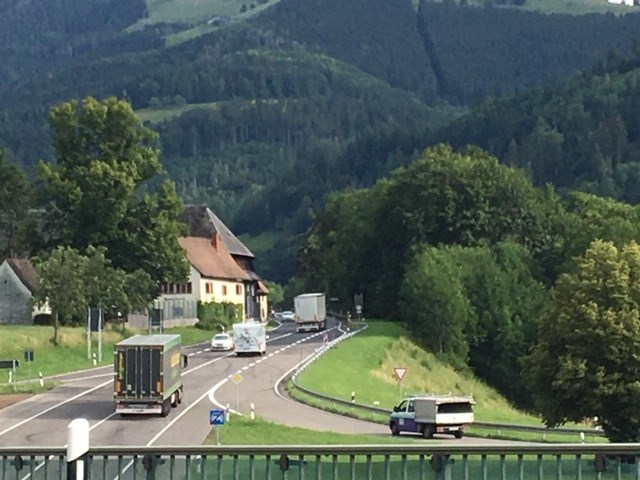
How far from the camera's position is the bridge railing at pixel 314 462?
15.3 m

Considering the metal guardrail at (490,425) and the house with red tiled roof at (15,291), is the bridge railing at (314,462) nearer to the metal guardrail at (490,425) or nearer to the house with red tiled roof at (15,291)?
the metal guardrail at (490,425)

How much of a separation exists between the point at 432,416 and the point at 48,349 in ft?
97.7

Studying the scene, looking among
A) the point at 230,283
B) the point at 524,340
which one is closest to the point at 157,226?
the point at 524,340

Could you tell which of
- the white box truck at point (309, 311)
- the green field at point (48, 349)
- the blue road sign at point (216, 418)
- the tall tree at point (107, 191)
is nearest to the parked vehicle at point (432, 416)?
the blue road sign at point (216, 418)

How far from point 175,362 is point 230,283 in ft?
243

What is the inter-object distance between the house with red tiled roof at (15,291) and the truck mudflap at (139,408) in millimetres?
41529

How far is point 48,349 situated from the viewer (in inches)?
2749

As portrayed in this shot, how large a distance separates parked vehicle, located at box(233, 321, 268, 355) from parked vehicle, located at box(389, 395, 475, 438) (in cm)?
3100

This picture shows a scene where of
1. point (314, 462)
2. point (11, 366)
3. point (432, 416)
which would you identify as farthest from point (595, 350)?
point (11, 366)

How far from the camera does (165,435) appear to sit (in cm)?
4319

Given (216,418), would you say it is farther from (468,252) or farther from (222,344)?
(468,252)

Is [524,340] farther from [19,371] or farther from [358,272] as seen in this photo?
[19,371]

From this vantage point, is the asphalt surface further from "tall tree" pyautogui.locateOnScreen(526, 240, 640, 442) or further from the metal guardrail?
"tall tree" pyautogui.locateOnScreen(526, 240, 640, 442)

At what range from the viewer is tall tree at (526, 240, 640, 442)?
40.5 m
